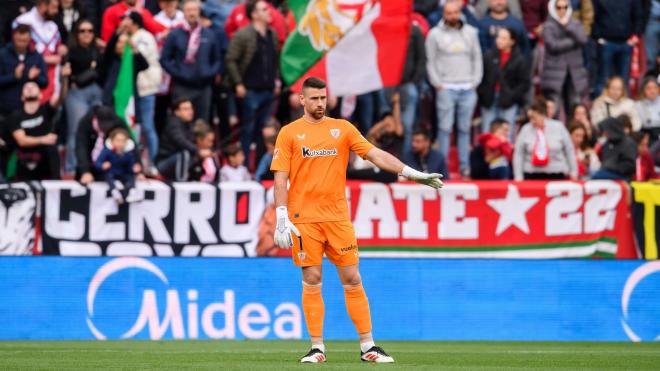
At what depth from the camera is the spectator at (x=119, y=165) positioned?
17.2 m

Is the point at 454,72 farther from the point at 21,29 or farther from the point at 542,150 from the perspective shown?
the point at 21,29

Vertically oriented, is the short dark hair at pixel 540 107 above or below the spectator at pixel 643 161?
above

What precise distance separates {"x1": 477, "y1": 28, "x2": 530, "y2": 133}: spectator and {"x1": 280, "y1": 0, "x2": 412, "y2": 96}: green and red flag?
193 centimetres

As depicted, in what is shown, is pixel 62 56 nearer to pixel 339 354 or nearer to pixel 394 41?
pixel 394 41

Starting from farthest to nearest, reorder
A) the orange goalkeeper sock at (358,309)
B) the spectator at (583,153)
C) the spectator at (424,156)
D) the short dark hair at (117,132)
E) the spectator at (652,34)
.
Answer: the spectator at (652,34) → the spectator at (583,153) → the spectator at (424,156) → the short dark hair at (117,132) → the orange goalkeeper sock at (358,309)

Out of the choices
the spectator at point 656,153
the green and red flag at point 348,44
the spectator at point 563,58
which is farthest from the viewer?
the spectator at point 656,153

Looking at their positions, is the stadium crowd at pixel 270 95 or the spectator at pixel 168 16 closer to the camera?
the stadium crowd at pixel 270 95

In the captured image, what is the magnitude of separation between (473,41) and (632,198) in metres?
3.41

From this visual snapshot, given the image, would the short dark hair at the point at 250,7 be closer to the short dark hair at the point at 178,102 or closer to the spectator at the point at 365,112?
the short dark hair at the point at 178,102

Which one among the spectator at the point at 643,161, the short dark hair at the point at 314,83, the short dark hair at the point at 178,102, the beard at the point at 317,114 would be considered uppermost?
the short dark hair at the point at 314,83

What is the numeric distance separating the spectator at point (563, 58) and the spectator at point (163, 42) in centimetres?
573

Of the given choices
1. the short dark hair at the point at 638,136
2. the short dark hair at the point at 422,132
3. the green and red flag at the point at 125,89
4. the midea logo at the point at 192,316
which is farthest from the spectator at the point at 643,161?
the green and red flag at the point at 125,89

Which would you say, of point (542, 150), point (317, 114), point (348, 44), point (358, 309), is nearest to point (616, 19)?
point (542, 150)

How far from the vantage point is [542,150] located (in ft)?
61.1
